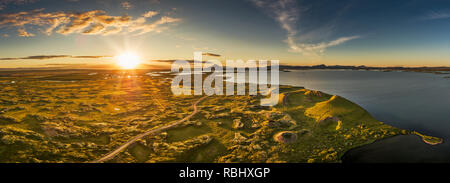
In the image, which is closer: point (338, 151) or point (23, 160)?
point (23, 160)

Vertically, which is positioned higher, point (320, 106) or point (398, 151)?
point (320, 106)

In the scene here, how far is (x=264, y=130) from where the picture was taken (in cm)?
4309

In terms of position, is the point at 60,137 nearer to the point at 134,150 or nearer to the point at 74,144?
the point at 74,144

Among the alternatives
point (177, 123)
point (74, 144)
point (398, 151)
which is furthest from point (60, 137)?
point (398, 151)
